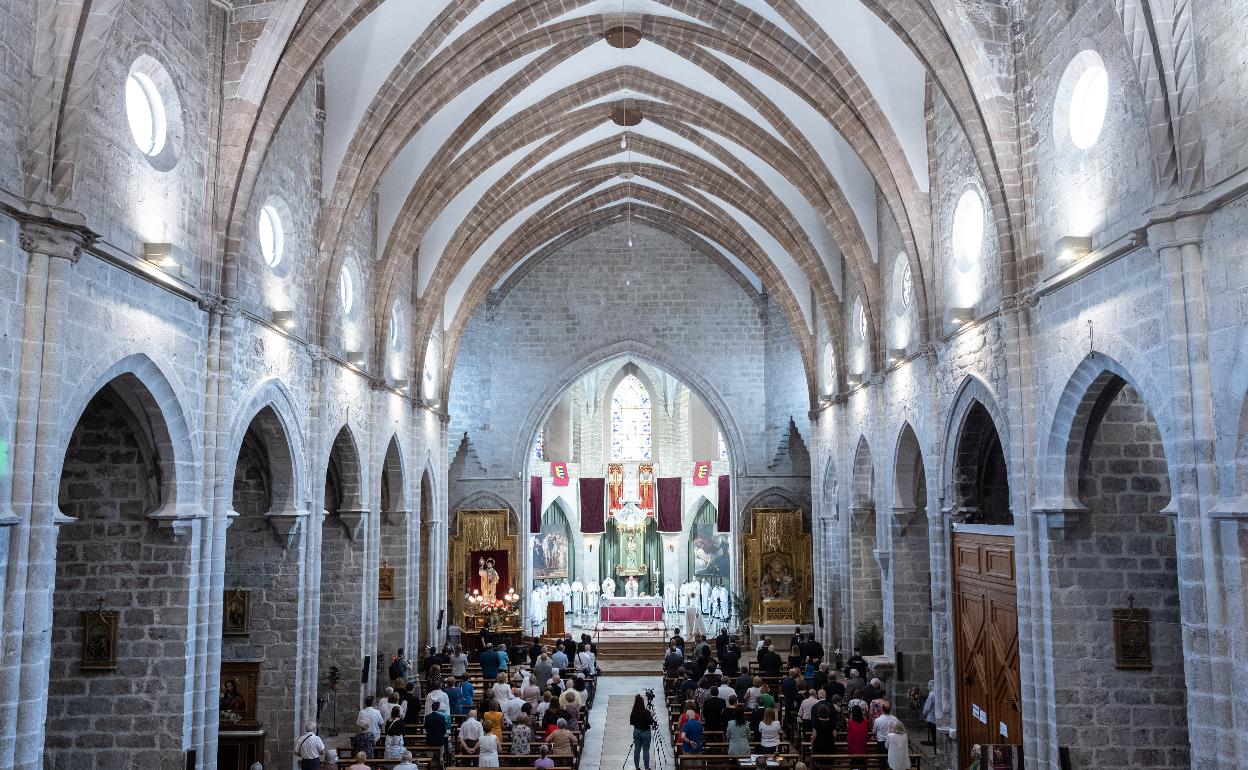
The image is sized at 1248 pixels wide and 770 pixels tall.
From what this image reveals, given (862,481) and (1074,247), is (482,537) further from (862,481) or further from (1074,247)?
(1074,247)

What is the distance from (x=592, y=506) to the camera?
3559cm

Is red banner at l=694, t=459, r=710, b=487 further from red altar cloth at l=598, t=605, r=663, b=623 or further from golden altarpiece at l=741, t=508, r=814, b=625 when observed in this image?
red altar cloth at l=598, t=605, r=663, b=623

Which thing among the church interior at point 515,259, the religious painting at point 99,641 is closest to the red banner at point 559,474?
the church interior at point 515,259

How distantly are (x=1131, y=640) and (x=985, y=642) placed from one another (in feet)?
9.78

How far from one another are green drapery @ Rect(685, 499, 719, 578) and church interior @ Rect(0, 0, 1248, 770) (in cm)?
1062

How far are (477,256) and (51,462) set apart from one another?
1837cm

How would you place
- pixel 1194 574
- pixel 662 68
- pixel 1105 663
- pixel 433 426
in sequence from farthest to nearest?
pixel 433 426, pixel 662 68, pixel 1105 663, pixel 1194 574

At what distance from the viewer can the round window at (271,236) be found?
13844 millimetres

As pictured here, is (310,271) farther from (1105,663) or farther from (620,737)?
(1105,663)

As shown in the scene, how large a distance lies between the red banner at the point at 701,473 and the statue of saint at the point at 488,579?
916 centimetres

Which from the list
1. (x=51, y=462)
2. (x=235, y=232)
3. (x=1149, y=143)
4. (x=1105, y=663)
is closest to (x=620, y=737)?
(x=1105, y=663)

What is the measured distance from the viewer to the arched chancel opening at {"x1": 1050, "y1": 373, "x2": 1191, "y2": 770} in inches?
428

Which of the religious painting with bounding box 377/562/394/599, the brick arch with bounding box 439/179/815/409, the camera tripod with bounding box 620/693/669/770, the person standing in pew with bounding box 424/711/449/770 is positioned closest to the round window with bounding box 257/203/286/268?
the person standing in pew with bounding box 424/711/449/770

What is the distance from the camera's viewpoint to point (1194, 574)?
26.9ft
